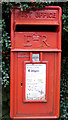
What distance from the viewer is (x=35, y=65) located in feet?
7.32

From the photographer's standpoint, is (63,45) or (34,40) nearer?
(34,40)

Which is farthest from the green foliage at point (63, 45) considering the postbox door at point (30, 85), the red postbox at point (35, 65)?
the postbox door at point (30, 85)

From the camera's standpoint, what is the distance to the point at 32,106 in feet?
7.45

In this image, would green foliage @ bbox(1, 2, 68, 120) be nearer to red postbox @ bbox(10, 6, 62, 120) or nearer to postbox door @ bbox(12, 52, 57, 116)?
red postbox @ bbox(10, 6, 62, 120)

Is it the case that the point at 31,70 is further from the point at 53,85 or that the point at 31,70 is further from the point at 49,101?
the point at 49,101

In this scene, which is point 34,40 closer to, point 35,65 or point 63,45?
point 35,65

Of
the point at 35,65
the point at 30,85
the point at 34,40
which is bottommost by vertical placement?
the point at 30,85

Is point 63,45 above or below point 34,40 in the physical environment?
below

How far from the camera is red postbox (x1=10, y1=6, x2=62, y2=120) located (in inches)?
86.4

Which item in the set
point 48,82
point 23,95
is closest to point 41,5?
point 48,82

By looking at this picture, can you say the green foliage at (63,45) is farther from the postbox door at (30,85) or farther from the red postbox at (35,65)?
the postbox door at (30,85)

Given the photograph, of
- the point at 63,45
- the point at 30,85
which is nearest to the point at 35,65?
the point at 30,85

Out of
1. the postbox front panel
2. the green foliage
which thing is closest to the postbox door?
the postbox front panel

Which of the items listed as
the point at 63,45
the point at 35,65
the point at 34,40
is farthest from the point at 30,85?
the point at 63,45
